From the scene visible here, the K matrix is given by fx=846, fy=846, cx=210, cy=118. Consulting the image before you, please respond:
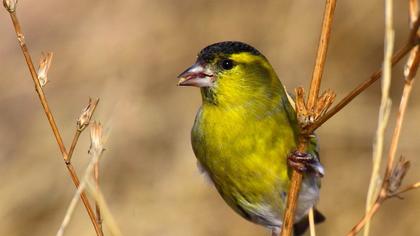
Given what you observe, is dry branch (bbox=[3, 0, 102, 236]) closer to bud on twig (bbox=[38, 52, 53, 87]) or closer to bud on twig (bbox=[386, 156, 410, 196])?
bud on twig (bbox=[38, 52, 53, 87])

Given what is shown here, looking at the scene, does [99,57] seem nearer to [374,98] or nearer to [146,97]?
[146,97]

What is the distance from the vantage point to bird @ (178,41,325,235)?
12.8 ft

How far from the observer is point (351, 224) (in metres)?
6.97

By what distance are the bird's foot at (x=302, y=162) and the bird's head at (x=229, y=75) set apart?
410 millimetres

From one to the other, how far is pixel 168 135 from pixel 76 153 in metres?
0.84

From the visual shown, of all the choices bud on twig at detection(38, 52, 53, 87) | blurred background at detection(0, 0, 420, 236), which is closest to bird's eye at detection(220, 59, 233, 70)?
bud on twig at detection(38, 52, 53, 87)

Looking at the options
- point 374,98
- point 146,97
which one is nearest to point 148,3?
point 146,97

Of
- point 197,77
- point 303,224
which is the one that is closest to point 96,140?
point 197,77

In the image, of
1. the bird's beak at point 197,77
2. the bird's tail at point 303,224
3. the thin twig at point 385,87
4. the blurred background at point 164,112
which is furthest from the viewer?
the blurred background at point 164,112

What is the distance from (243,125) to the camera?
392 cm

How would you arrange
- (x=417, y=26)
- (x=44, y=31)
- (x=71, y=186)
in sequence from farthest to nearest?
1. (x=44, y=31)
2. (x=71, y=186)
3. (x=417, y=26)

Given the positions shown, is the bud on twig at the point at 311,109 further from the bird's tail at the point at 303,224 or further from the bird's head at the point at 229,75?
the bird's tail at the point at 303,224

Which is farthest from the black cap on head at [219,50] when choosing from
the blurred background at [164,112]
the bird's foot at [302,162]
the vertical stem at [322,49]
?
the blurred background at [164,112]

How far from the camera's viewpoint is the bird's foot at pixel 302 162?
11.3 feet
